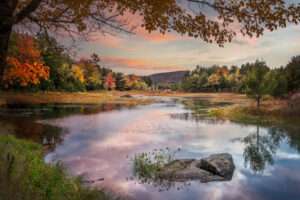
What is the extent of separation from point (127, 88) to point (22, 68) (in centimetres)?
10990

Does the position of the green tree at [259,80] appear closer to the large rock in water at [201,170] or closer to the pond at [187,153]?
the pond at [187,153]

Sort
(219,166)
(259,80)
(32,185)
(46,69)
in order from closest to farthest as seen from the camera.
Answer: (32,185)
(46,69)
(219,166)
(259,80)

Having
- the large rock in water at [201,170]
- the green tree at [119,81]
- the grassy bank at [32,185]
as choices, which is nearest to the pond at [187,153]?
the large rock in water at [201,170]

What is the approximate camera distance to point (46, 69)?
690 cm

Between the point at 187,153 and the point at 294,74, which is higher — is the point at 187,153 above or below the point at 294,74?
below

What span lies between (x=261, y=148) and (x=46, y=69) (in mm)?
12859

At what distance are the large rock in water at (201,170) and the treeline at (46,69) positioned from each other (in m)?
5.07

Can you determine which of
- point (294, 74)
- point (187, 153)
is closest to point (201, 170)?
point (187, 153)

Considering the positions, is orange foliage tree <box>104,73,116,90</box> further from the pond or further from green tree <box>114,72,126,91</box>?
the pond

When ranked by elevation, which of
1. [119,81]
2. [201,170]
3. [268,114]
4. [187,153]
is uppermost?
[119,81]

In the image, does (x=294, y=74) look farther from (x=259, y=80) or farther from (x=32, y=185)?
(x=32, y=185)

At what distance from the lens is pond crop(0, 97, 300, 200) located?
7874 millimetres

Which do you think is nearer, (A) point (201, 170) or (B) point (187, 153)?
(A) point (201, 170)

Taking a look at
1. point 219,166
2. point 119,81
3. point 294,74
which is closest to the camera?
point 219,166
